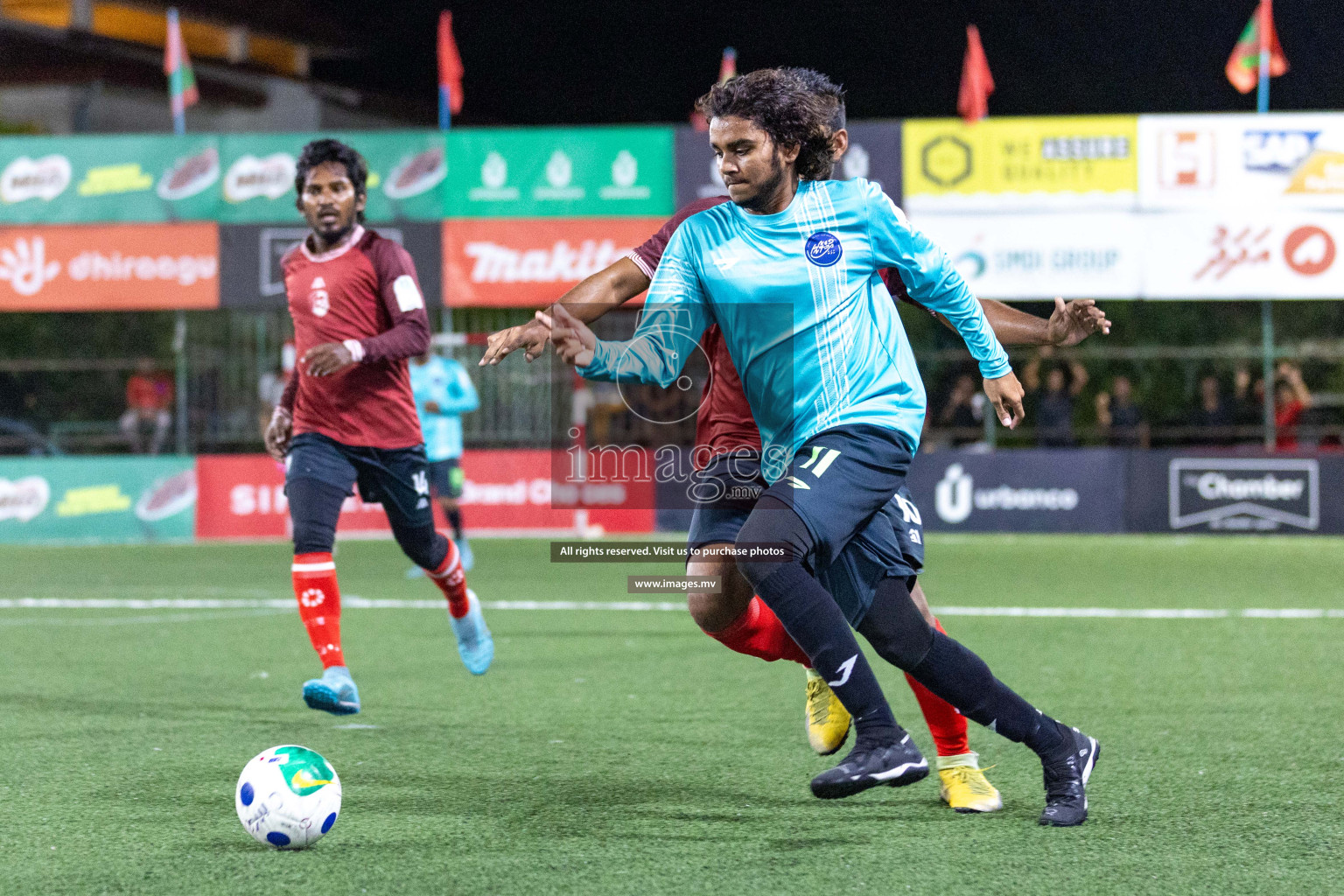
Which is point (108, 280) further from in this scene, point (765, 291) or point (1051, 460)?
point (765, 291)

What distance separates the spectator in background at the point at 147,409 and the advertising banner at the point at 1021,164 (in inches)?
403

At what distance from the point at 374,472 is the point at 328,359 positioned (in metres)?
0.77

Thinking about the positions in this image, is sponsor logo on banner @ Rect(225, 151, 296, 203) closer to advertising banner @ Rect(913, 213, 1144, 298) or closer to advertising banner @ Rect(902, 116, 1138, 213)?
advertising banner @ Rect(902, 116, 1138, 213)

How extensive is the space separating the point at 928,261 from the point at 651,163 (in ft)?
50.1

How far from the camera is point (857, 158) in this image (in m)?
18.9

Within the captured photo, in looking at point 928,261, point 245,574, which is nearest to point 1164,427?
point 245,574

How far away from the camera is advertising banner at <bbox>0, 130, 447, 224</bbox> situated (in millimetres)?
19219

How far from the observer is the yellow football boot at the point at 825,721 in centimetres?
493

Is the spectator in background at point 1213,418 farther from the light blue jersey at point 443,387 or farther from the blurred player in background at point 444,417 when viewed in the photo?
the light blue jersey at point 443,387

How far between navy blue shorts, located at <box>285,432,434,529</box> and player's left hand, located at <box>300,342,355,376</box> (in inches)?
19.5

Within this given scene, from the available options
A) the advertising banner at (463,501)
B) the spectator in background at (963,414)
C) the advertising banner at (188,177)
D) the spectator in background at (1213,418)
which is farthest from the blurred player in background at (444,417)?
the spectator in background at (1213,418)

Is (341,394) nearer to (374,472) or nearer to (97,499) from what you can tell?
(374,472)

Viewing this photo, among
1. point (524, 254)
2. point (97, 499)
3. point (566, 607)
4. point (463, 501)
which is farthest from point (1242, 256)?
point (97, 499)

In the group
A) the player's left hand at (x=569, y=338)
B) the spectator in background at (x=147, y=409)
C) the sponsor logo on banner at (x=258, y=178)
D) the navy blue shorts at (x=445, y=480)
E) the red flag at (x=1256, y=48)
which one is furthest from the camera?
the red flag at (x=1256, y=48)
